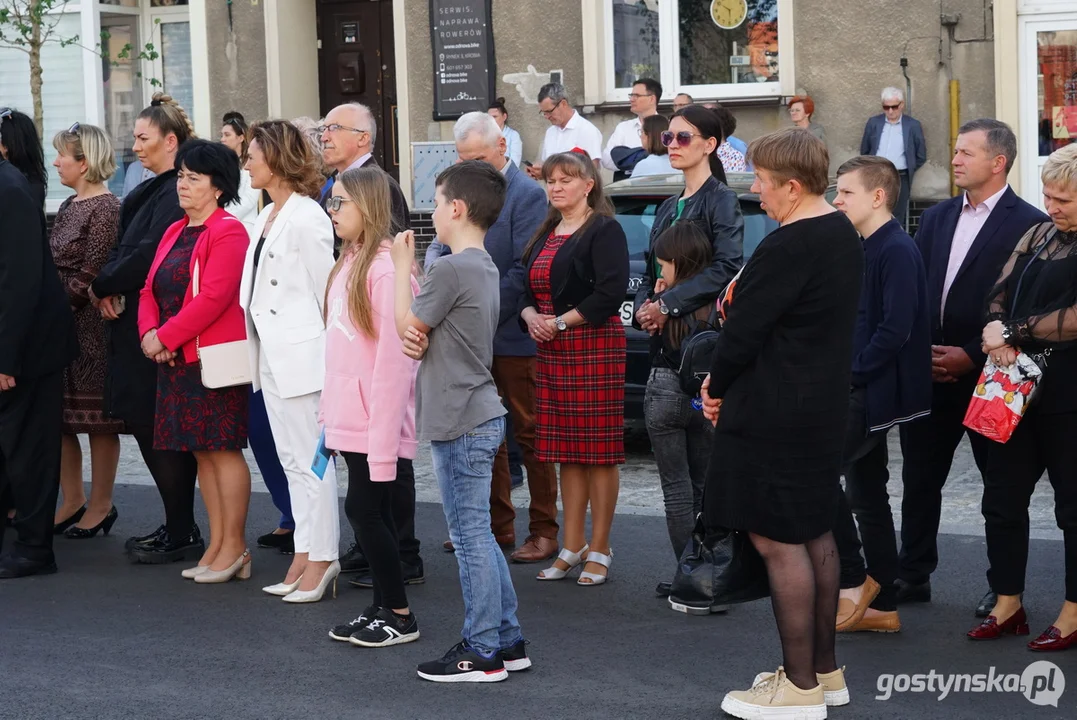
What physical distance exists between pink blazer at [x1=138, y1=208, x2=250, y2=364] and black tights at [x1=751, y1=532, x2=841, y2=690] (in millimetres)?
2901

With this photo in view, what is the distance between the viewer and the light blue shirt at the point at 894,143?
45.0 feet

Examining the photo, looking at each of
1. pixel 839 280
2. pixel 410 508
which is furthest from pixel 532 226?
pixel 839 280

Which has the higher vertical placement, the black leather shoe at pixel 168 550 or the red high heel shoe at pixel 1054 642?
the black leather shoe at pixel 168 550

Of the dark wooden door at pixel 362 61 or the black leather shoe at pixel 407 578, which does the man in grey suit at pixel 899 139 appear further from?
the black leather shoe at pixel 407 578

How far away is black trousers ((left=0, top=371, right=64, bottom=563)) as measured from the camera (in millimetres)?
7004

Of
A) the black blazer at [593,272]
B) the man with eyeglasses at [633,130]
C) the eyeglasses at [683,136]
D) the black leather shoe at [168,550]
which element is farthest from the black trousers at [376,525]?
the man with eyeglasses at [633,130]

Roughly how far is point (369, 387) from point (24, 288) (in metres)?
2.05

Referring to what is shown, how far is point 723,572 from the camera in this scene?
4.86 metres

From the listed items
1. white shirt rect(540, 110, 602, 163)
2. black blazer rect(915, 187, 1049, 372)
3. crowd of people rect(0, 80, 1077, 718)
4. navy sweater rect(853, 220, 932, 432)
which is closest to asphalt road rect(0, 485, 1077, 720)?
crowd of people rect(0, 80, 1077, 718)

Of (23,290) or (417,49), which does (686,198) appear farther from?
(417,49)

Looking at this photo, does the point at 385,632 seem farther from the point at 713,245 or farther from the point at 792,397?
the point at 713,245

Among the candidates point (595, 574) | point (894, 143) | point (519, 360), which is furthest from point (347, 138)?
point (894, 143)

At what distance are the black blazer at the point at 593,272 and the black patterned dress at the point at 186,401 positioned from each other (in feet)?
4.98

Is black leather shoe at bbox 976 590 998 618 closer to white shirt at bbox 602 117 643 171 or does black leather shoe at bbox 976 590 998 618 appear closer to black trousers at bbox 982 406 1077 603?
black trousers at bbox 982 406 1077 603
